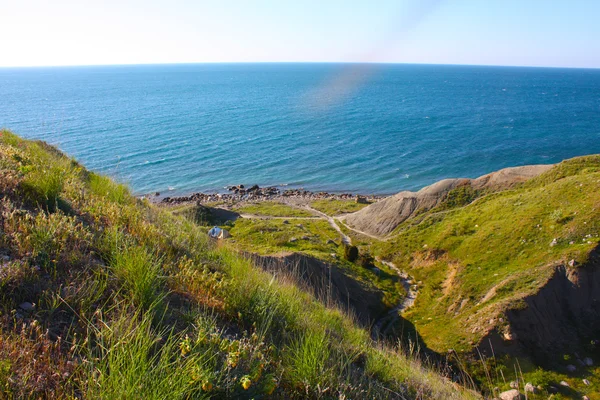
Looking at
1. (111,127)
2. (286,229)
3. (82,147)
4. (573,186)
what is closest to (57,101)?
(111,127)

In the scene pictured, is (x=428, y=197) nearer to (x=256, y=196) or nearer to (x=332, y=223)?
(x=332, y=223)

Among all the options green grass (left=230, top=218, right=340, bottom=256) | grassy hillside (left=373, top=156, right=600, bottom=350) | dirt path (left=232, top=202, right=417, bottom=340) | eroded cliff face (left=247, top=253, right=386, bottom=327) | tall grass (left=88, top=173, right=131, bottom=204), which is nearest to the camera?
tall grass (left=88, top=173, right=131, bottom=204)

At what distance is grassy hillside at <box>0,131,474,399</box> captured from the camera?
4.22 m

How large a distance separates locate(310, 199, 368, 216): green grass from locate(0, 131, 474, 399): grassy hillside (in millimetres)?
46712

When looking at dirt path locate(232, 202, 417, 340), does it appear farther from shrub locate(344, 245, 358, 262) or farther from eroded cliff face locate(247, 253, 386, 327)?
shrub locate(344, 245, 358, 262)

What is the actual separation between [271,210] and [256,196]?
10.2 meters

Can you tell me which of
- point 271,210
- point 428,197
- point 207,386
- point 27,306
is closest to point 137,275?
point 27,306

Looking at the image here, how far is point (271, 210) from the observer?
57719 mm

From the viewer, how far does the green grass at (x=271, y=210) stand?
55.0 metres

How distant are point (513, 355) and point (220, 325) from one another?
17196mm

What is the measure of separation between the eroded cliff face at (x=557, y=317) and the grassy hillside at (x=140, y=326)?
1320cm

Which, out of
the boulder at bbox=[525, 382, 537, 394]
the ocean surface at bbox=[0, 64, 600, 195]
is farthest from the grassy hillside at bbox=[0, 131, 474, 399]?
the ocean surface at bbox=[0, 64, 600, 195]

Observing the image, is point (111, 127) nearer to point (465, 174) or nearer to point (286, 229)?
point (286, 229)

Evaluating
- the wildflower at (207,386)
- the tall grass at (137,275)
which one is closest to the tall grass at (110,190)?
the tall grass at (137,275)
